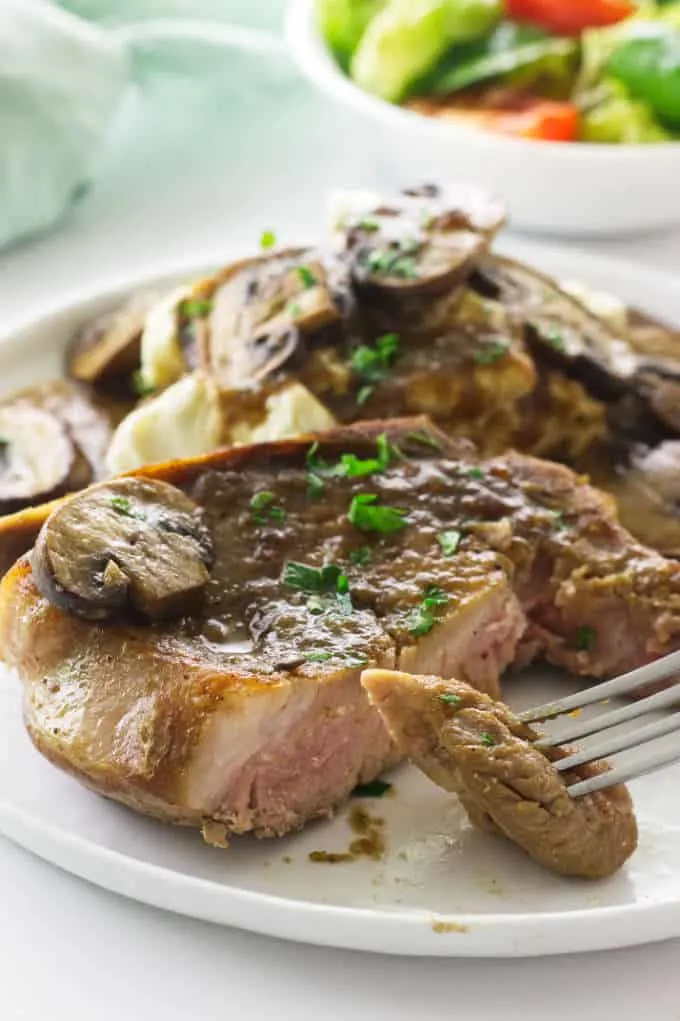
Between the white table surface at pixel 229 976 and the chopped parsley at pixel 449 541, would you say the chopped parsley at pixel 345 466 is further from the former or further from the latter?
the white table surface at pixel 229 976

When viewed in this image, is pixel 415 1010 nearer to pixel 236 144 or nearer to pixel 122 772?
pixel 122 772


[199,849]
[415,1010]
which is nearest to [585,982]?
[415,1010]

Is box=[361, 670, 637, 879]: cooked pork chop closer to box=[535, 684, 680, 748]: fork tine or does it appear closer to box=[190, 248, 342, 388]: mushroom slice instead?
box=[535, 684, 680, 748]: fork tine

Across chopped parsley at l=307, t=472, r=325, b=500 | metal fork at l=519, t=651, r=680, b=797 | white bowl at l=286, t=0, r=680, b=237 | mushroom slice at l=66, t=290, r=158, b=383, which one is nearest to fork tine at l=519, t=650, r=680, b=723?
metal fork at l=519, t=651, r=680, b=797

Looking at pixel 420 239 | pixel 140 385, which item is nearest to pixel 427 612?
pixel 420 239

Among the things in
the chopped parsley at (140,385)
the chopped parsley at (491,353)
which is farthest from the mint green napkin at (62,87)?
the chopped parsley at (491,353)

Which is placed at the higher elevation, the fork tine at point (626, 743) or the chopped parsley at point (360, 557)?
the chopped parsley at point (360, 557)
